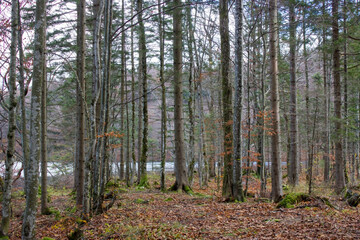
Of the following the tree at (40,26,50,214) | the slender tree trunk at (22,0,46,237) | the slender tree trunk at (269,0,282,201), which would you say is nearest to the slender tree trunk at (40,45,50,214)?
the tree at (40,26,50,214)

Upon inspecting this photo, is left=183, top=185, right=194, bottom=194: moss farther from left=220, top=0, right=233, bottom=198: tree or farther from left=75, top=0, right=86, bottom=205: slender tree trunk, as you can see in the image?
left=75, top=0, right=86, bottom=205: slender tree trunk

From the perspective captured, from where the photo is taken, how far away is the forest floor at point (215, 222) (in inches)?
208

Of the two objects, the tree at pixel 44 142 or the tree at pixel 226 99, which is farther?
the tree at pixel 226 99

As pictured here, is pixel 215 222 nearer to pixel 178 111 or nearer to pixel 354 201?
pixel 354 201

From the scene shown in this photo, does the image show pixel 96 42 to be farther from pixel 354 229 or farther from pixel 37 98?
pixel 354 229

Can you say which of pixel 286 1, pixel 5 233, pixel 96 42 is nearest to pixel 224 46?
pixel 286 1

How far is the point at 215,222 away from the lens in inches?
254

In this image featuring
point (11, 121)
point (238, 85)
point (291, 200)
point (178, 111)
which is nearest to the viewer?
point (11, 121)

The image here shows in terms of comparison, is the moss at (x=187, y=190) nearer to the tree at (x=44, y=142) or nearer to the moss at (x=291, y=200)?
the moss at (x=291, y=200)

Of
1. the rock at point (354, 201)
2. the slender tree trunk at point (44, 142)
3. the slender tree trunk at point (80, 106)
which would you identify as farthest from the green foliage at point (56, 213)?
the rock at point (354, 201)

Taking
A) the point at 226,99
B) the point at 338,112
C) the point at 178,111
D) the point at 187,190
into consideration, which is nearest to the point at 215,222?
the point at 226,99

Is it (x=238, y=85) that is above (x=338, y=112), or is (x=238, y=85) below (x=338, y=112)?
above

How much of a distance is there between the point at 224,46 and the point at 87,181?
6.17 meters

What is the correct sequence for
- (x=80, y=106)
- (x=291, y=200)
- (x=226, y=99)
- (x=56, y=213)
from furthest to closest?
(x=226, y=99) → (x=80, y=106) → (x=56, y=213) → (x=291, y=200)
